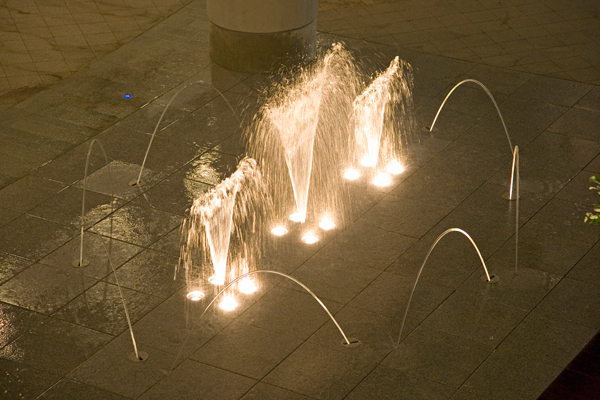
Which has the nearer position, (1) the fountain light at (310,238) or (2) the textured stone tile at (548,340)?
(2) the textured stone tile at (548,340)

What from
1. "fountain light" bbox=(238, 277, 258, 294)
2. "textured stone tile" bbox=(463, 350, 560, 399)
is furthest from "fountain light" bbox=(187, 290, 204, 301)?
"textured stone tile" bbox=(463, 350, 560, 399)

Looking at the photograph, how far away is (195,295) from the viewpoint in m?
7.51

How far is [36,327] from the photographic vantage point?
712 centimetres

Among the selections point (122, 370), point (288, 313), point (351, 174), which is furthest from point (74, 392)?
point (351, 174)

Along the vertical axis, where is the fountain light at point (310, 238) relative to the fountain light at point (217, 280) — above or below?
above

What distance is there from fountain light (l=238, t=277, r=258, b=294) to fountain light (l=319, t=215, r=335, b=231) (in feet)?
3.86

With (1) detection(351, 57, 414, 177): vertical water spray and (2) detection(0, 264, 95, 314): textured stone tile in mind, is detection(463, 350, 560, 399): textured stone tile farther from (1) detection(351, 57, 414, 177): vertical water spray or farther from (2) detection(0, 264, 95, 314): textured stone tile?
(2) detection(0, 264, 95, 314): textured stone tile

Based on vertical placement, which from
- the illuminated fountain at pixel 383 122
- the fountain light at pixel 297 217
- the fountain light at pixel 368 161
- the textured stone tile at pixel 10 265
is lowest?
the textured stone tile at pixel 10 265

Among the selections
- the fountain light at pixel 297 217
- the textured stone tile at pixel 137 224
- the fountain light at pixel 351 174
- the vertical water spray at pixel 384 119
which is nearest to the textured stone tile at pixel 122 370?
the textured stone tile at pixel 137 224

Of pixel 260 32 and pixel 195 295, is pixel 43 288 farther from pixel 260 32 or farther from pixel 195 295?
pixel 260 32

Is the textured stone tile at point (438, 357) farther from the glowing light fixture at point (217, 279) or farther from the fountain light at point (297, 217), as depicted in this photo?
the fountain light at point (297, 217)

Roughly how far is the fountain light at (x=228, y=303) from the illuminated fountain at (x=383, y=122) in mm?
2589

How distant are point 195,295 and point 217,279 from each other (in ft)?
1.05

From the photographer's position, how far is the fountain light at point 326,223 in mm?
8547
